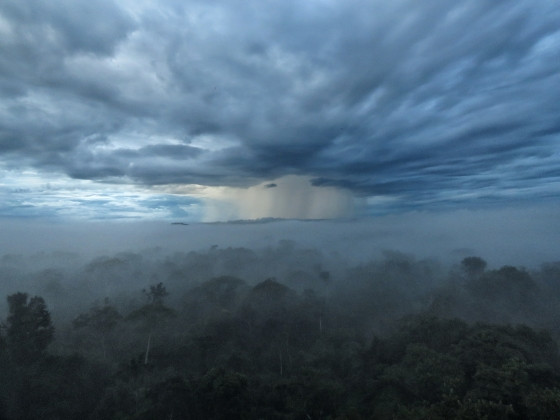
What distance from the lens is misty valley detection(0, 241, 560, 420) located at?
25922 millimetres

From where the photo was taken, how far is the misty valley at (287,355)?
2592 centimetres

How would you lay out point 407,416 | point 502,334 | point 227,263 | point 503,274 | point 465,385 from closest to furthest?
point 407,416
point 465,385
point 502,334
point 503,274
point 227,263

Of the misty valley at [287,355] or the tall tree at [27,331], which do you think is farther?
the tall tree at [27,331]

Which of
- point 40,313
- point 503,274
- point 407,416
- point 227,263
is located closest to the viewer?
point 407,416

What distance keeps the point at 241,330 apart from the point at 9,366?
91.6 feet

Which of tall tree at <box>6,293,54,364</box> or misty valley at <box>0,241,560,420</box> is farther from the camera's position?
tall tree at <box>6,293,54,364</box>

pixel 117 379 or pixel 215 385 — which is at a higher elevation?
pixel 215 385

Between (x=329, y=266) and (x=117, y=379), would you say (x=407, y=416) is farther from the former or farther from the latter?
(x=329, y=266)

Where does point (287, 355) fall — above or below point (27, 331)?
below

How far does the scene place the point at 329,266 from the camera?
132 meters

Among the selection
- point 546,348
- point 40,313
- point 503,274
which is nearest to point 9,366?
point 40,313

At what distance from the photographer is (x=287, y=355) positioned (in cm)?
4500

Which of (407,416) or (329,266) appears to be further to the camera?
(329,266)

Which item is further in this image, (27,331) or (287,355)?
(287,355)
